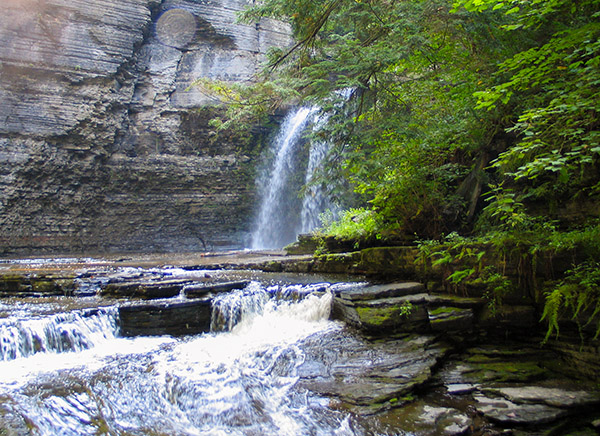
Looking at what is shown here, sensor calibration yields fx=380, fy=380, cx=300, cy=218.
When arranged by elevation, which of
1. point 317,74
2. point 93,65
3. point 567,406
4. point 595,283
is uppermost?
point 93,65

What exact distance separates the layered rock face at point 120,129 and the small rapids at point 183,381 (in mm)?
14769

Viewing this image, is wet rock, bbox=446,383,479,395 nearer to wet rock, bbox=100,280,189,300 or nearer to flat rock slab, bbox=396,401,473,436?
flat rock slab, bbox=396,401,473,436

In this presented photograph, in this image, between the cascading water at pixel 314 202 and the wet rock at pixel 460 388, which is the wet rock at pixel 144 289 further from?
the cascading water at pixel 314 202

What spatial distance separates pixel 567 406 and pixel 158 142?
68.3ft

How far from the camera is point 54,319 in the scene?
5148mm

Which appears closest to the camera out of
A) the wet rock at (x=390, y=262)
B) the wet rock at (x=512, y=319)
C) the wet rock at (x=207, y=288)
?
the wet rock at (x=512, y=319)

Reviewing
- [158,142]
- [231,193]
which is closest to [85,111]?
[158,142]

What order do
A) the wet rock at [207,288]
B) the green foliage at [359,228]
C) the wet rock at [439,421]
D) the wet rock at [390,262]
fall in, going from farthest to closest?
1. the green foliage at [359,228]
2. the wet rock at [207,288]
3. the wet rock at [390,262]
4. the wet rock at [439,421]

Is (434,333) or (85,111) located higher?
(85,111)

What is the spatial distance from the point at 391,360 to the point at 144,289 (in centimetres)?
434

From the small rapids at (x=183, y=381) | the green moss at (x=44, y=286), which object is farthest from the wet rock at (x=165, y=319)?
the green moss at (x=44, y=286)

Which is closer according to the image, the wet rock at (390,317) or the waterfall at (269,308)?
the wet rock at (390,317)

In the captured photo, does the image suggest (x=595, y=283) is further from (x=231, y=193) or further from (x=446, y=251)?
(x=231, y=193)

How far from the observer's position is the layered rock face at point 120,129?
1734 centimetres
